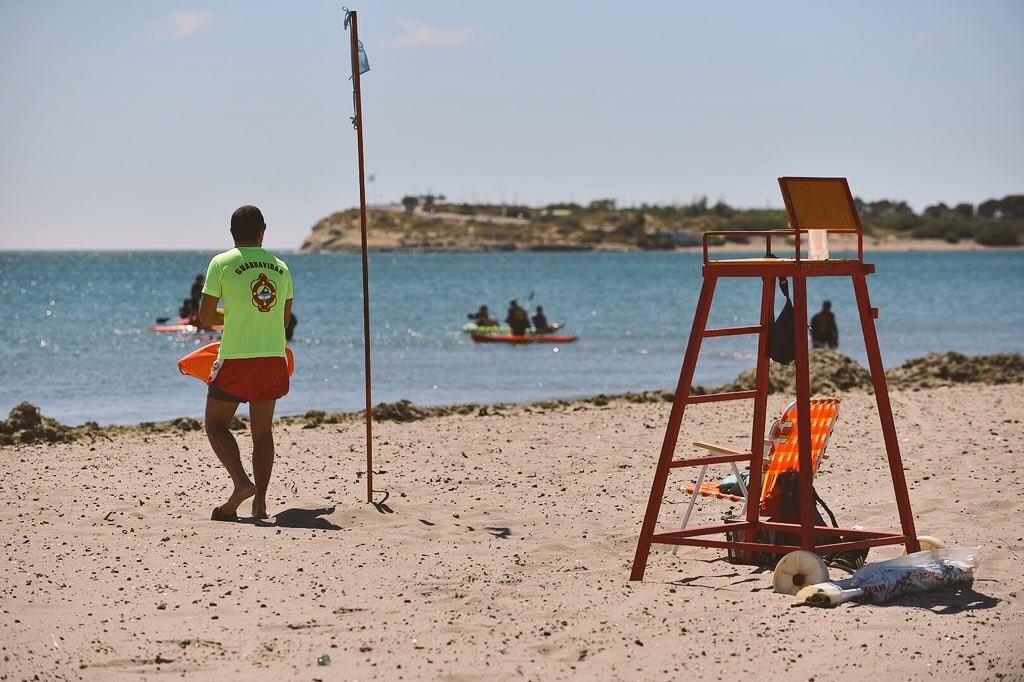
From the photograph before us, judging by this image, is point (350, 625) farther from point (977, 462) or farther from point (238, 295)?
point (977, 462)

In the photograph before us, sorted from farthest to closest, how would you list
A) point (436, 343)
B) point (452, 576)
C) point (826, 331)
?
point (436, 343)
point (826, 331)
point (452, 576)

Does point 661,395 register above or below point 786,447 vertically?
below

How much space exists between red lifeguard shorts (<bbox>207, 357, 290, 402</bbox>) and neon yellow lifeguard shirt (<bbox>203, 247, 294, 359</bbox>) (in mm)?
43

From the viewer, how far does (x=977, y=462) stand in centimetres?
903

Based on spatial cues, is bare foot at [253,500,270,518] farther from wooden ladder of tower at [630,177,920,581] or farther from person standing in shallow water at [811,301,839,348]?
person standing in shallow water at [811,301,839,348]

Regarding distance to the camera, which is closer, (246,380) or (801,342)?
(801,342)

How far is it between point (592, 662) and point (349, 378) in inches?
664

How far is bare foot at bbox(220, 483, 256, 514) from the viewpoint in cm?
723

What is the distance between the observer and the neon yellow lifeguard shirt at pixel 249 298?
711 cm

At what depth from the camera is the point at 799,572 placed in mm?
5797

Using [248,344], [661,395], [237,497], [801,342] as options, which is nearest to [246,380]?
[248,344]

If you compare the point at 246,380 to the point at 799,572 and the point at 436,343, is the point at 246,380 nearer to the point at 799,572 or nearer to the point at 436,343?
the point at 799,572

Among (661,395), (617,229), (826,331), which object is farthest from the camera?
(617,229)

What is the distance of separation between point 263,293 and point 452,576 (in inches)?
81.6
